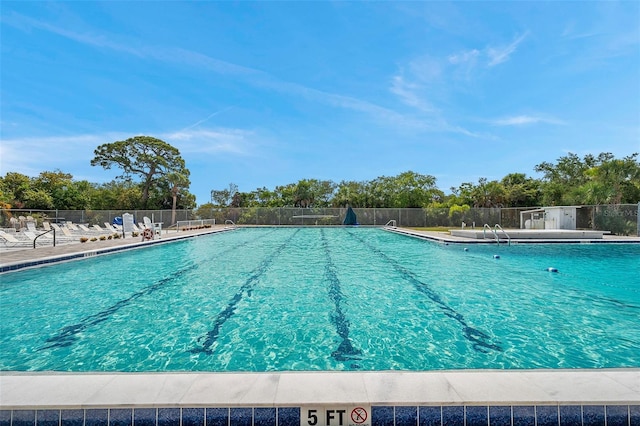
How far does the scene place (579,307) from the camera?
493cm

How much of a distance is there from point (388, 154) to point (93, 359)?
28.8 m

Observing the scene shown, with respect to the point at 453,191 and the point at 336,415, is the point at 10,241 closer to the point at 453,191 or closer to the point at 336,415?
the point at 336,415

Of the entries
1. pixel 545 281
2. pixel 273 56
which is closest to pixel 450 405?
pixel 545 281

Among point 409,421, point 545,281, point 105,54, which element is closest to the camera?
point 409,421

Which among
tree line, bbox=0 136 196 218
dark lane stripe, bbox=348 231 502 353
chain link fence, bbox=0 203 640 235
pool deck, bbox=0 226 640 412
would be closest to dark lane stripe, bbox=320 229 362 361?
pool deck, bbox=0 226 640 412

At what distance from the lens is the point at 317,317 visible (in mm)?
4445

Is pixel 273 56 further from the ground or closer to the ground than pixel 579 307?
further from the ground

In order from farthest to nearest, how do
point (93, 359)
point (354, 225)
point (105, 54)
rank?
point (354, 225), point (105, 54), point (93, 359)

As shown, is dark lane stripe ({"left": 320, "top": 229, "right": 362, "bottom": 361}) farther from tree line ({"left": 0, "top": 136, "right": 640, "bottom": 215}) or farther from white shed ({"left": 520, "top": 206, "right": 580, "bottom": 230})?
tree line ({"left": 0, "top": 136, "right": 640, "bottom": 215})

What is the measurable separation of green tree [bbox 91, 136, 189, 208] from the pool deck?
3293cm

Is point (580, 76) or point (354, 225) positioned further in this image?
point (354, 225)

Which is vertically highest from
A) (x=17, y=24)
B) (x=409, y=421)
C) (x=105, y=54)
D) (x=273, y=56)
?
(x=273, y=56)

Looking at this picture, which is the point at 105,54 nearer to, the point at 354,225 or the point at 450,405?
the point at 450,405

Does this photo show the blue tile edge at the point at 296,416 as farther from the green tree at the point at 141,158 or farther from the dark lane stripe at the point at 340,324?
the green tree at the point at 141,158
